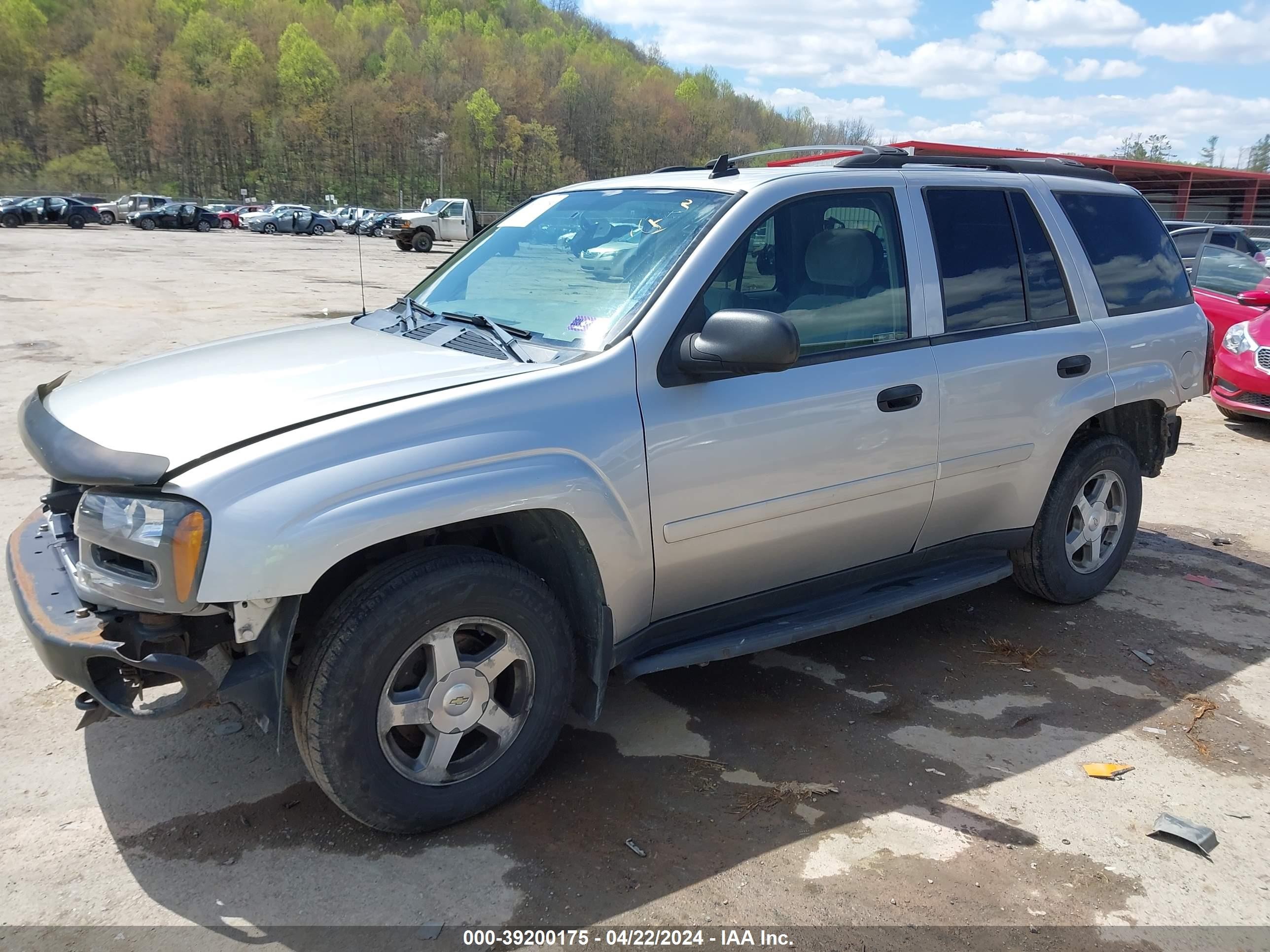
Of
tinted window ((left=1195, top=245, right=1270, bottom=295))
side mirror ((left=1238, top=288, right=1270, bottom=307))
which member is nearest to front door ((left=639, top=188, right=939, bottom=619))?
side mirror ((left=1238, top=288, right=1270, bottom=307))

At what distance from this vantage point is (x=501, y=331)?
3.17 metres

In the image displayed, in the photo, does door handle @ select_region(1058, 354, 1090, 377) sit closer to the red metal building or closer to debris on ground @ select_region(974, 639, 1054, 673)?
A: debris on ground @ select_region(974, 639, 1054, 673)

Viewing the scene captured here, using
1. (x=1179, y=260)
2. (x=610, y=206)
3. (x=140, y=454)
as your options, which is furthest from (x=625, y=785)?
(x=1179, y=260)

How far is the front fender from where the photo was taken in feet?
7.61

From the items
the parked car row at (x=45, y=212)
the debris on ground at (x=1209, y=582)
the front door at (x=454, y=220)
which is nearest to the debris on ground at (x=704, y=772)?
the debris on ground at (x=1209, y=582)

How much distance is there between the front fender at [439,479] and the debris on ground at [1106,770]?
1.67 metres

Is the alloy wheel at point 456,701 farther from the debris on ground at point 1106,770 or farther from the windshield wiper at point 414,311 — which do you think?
the debris on ground at point 1106,770

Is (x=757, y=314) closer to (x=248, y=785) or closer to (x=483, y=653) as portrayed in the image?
(x=483, y=653)

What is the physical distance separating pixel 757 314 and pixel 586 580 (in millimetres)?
981

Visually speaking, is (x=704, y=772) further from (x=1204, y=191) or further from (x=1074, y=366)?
(x=1204, y=191)

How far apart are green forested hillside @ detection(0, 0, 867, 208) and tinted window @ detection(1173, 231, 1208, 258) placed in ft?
290

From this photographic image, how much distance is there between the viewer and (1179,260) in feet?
16.2

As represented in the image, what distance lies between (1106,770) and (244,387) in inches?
125

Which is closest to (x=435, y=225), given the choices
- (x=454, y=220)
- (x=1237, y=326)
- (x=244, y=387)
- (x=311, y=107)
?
(x=454, y=220)
